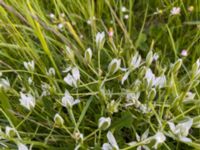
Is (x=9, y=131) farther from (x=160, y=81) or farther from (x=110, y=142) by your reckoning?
(x=160, y=81)

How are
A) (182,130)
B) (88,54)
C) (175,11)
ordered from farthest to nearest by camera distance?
1. (175,11)
2. (88,54)
3. (182,130)

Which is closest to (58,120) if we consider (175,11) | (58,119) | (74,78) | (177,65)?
(58,119)

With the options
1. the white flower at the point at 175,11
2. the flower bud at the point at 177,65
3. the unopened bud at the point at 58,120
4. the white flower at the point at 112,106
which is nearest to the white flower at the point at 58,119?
the unopened bud at the point at 58,120

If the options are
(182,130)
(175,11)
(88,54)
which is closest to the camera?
(182,130)

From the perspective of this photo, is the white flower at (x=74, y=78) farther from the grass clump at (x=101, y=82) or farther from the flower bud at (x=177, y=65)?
the flower bud at (x=177, y=65)

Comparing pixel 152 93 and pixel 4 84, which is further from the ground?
pixel 4 84

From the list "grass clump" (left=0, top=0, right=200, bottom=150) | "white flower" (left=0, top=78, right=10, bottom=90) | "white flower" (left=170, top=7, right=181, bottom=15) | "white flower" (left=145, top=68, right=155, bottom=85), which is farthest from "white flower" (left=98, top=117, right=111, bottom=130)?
"white flower" (left=170, top=7, right=181, bottom=15)

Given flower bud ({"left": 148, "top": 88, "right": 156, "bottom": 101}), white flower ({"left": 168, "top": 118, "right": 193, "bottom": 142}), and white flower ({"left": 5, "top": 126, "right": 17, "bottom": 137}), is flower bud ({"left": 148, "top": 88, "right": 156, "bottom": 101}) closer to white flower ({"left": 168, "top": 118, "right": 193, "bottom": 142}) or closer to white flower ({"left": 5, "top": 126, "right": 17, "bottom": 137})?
white flower ({"left": 168, "top": 118, "right": 193, "bottom": 142})

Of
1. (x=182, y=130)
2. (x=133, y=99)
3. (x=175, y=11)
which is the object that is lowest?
(x=182, y=130)

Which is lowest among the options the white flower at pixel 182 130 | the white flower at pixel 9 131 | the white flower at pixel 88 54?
the white flower at pixel 182 130

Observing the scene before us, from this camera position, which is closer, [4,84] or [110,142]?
[110,142]
